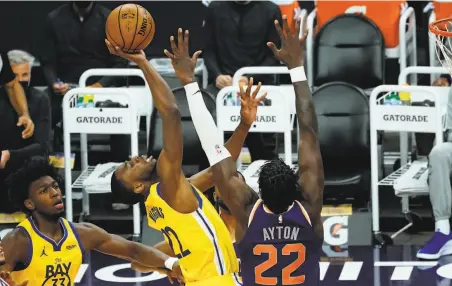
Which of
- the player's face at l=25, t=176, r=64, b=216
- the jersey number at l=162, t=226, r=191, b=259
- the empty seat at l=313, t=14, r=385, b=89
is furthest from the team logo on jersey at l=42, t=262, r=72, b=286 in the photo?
the empty seat at l=313, t=14, r=385, b=89

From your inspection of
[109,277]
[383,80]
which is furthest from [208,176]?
[383,80]

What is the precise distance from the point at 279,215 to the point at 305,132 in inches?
18.4

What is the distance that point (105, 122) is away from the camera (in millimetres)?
9688

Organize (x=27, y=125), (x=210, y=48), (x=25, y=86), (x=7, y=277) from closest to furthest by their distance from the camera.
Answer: (x=7, y=277) < (x=27, y=125) < (x=25, y=86) < (x=210, y=48)

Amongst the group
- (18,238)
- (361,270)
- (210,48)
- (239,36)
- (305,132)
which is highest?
(239,36)

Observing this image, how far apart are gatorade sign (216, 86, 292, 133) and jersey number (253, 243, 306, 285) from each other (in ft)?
12.1

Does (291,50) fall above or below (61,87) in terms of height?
above

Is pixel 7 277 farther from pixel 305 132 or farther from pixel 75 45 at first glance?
pixel 75 45

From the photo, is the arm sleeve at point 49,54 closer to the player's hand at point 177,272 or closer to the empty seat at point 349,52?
the empty seat at point 349,52

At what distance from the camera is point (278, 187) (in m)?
5.68

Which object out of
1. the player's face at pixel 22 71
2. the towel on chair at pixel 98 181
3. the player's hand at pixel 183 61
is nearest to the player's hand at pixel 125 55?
the player's hand at pixel 183 61

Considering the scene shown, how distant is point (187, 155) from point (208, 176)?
2.85 metres

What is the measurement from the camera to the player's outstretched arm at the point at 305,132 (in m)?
5.84

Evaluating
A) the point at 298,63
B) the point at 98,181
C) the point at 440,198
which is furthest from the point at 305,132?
the point at 98,181
